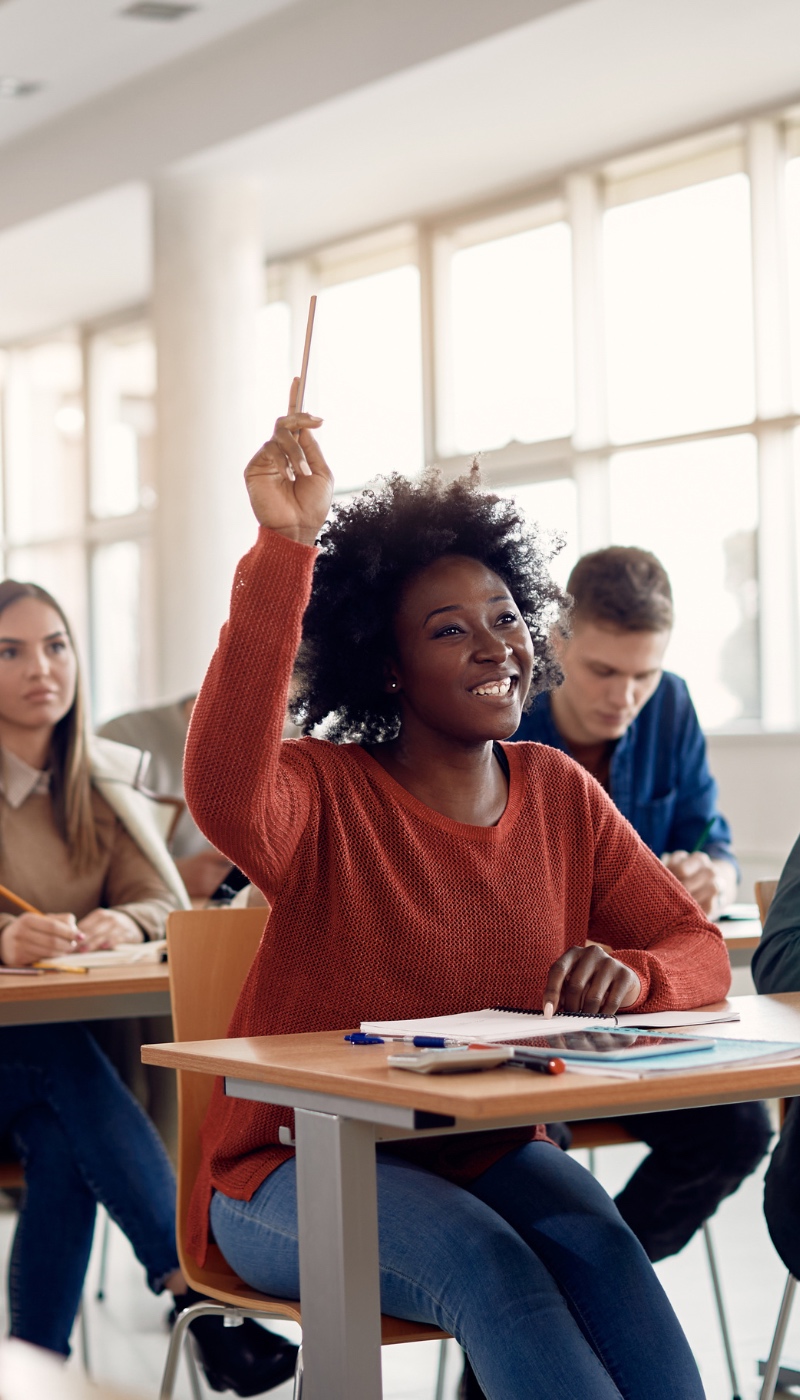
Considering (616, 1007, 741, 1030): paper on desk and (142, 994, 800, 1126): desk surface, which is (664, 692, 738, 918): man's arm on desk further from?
(142, 994, 800, 1126): desk surface

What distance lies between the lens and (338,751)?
176 cm

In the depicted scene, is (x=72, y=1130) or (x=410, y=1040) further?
(x=72, y=1130)

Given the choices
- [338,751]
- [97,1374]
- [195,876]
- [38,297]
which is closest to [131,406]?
[38,297]

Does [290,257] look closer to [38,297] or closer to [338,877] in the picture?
[38,297]

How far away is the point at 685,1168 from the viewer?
2377 millimetres

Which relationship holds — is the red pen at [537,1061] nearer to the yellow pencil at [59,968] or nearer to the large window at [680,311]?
the yellow pencil at [59,968]

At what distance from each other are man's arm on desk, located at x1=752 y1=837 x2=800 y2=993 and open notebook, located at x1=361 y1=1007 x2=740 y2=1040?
244mm

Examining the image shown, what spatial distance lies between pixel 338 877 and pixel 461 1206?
1.16 ft

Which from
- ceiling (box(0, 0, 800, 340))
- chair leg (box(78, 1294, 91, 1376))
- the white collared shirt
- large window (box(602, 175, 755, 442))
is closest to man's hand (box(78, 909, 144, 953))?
the white collared shirt

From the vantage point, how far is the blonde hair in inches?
111

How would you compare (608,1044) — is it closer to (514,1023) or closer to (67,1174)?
(514,1023)

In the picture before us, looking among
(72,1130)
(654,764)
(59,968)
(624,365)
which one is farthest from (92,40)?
(72,1130)

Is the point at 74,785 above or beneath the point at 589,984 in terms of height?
above

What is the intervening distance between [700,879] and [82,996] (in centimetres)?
108
